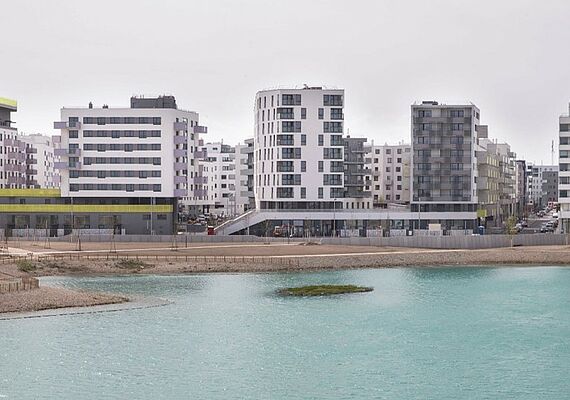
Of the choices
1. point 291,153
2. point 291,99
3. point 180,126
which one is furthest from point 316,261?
point 180,126

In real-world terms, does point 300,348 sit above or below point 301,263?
below

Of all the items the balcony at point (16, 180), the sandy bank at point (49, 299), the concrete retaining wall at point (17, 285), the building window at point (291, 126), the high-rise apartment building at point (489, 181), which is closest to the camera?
the sandy bank at point (49, 299)

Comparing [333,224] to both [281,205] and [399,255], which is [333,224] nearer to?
[281,205]

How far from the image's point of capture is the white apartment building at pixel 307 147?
144500 millimetres

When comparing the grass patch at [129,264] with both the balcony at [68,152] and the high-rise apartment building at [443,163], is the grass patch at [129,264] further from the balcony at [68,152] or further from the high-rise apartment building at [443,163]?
the high-rise apartment building at [443,163]

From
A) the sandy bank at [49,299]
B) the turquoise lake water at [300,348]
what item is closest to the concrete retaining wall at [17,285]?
the sandy bank at [49,299]

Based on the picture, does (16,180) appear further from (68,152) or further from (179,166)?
(179,166)

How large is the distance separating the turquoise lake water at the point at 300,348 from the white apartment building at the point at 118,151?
184ft

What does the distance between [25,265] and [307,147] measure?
60534mm

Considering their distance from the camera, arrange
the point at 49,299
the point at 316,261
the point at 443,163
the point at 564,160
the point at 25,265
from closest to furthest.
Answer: the point at 49,299, the point at 25,265, the point at 316,261, the point at 564,160, the point at 443,163

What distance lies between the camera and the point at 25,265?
3809 inches

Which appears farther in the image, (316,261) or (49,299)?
(316,261)

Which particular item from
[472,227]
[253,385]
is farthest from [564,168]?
[253,385]

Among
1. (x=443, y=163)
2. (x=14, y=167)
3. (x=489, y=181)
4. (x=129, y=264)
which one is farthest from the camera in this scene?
(x=14, y=167)
